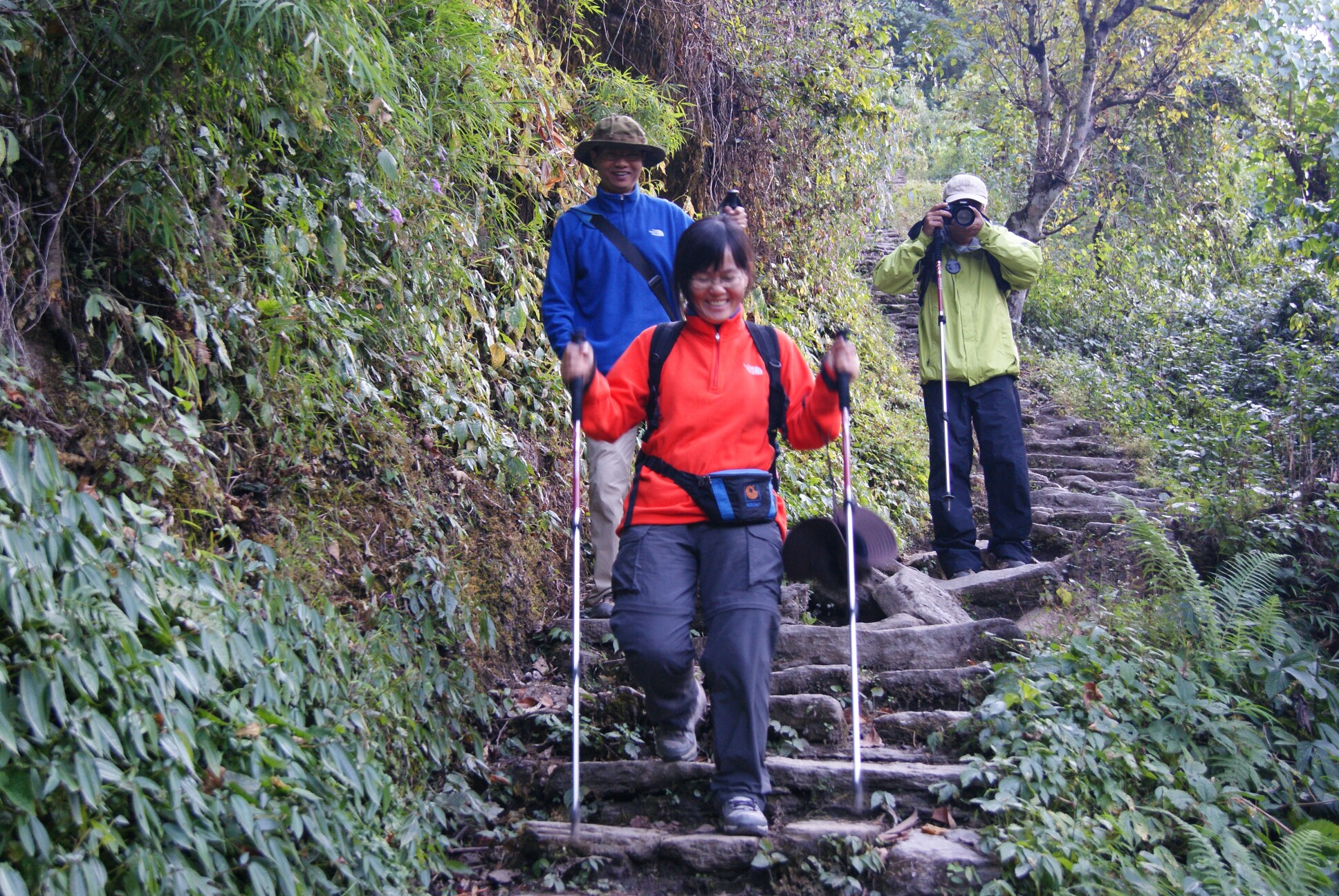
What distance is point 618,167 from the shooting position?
4.45m

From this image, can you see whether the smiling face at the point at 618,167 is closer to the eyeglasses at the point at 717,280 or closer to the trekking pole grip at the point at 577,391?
the eyeglasses at the point at 717,280

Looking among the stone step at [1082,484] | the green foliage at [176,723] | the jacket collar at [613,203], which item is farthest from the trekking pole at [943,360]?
the green foliage at [176,723]

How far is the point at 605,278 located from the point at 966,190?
2.23 meters

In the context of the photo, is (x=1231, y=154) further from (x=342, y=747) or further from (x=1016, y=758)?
(x=342, y=747)

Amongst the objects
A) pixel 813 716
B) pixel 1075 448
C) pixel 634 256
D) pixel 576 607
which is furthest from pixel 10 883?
pixel 1075 448

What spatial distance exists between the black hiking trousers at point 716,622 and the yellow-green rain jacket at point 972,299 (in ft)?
8.34

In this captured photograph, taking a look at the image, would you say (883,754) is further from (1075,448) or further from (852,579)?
(1075,448)

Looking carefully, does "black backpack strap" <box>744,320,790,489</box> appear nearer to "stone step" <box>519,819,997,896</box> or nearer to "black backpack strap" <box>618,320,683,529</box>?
"black backpack strap" <box>618,320,683,529</box>

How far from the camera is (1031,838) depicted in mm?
2990

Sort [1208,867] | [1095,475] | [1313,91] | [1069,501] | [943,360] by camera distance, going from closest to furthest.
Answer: [1208,867] < [943,360] < [1313,91] < [1069,501] < [1095,475]

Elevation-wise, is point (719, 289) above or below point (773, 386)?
above

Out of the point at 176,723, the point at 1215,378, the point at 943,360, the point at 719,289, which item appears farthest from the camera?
the point at 1215,378

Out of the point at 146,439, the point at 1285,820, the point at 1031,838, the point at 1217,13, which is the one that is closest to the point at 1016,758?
the point at 1031,838

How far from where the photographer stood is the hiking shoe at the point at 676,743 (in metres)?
3.44
